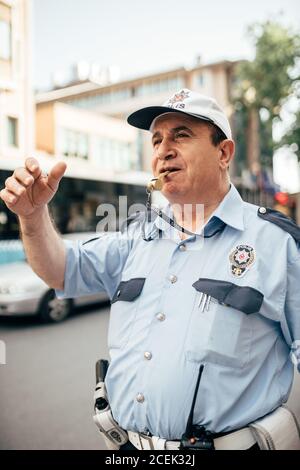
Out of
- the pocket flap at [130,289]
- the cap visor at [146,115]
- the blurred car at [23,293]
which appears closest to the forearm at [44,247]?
the pocket flap at [130,289]

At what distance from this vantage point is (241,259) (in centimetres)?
126

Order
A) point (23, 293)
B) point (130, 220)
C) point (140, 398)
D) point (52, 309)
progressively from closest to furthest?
1. point (140, 398)
2. point (130, 220)
3. point (23, 293)
4. point (52, 309)

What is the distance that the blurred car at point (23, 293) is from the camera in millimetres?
5719

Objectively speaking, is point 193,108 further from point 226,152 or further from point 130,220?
point 130,220

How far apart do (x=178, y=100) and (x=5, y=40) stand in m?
1.21

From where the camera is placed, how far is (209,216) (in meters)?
1.42

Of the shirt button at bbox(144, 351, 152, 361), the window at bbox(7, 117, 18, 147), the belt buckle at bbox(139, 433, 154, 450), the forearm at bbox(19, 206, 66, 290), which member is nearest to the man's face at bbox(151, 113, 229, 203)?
the forearm at bbox(19, 206, 66, 290)

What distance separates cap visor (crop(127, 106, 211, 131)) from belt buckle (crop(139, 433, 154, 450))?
1.00m

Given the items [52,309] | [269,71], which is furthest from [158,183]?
[269,71]

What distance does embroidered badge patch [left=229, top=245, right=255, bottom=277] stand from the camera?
1.24 meters

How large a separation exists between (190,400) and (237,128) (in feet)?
59.4

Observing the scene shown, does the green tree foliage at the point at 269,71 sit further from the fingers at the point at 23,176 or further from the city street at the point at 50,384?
the fingers at the point at 23,176

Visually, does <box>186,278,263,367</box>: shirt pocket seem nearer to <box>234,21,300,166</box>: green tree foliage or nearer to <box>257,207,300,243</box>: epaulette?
<box>257,207,300,243</box>: epaulette
